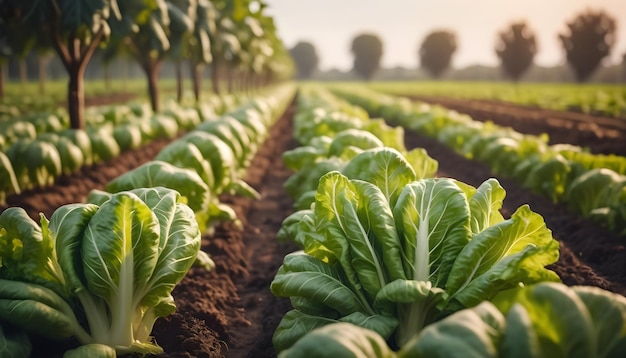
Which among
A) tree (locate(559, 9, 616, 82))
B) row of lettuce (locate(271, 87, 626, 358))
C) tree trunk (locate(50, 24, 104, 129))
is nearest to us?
row of lettuce (locate(271, 87, 626, 358))

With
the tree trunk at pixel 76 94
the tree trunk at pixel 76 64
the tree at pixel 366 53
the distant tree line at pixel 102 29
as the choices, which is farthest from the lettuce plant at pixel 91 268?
the tree at pixel 366 53

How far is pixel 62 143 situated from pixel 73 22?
6.10 ft

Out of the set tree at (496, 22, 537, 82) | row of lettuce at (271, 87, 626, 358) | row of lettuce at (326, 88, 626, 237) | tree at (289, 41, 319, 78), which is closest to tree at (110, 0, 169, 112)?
row of lettuce at (326, 88, 626, 237)

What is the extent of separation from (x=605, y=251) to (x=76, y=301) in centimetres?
463

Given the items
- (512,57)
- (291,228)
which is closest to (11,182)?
(291,228)

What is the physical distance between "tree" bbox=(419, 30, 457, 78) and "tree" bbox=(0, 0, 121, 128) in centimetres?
11539

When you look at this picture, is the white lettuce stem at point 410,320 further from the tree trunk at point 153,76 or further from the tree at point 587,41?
the tree at point 587,41

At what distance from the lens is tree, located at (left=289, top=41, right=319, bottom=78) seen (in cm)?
15350

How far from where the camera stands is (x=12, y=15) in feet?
27.6

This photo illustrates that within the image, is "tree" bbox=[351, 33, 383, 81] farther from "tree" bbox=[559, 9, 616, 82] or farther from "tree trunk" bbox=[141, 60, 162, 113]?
"tree trunk" bbox=[141, 60, 162, 113]

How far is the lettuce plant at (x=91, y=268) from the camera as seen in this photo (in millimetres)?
2674

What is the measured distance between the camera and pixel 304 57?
154 meters

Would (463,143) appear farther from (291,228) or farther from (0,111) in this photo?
(0,111)

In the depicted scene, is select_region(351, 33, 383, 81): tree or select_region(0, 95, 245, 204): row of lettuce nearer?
select_region(0, 95, 245, 204): row of lettuce
